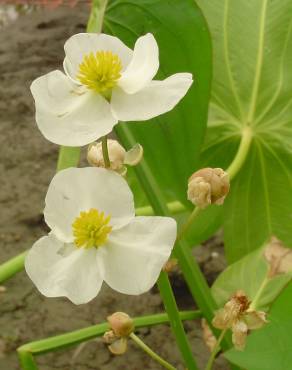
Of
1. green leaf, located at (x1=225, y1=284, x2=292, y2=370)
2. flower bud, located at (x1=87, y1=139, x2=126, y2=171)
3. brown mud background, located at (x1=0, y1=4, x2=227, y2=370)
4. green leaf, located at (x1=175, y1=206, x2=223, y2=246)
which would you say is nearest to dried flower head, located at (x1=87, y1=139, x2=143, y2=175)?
flower bud, located at (x1=87, y1=139, x2=126, y2=171)

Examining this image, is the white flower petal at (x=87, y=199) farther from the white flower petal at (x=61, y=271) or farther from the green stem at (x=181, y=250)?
the green stem at (x=181, y=250)

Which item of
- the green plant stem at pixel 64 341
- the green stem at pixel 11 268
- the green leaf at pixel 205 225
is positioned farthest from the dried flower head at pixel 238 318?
the green leaf at pixel 205 225

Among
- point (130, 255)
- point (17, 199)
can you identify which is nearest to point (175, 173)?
point (130, 255)

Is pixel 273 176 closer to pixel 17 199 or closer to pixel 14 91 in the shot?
pixel 17 199

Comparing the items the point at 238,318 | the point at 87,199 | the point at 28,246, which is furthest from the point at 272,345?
the point at 28,246

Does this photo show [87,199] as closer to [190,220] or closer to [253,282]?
[190,220]

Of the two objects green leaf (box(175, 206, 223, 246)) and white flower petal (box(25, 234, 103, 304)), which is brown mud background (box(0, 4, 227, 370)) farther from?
white flower petal (box(25, 234, 103, 304))
